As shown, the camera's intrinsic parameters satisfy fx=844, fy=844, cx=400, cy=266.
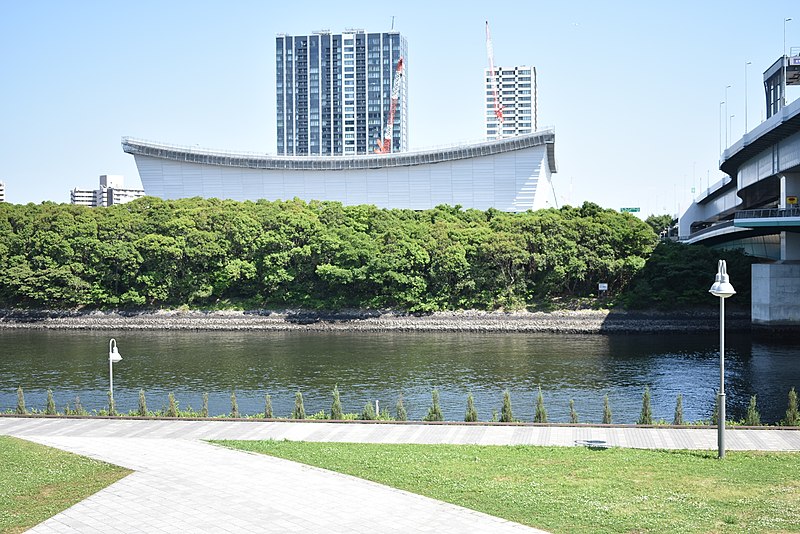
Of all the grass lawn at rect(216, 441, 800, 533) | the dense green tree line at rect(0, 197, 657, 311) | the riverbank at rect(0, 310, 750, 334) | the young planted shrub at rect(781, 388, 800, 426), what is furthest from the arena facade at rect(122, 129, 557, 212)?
the grass lawn at rect(216, 441, 800, 533)

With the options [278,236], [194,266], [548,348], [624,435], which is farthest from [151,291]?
[624,435]

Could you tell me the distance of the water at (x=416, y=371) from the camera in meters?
36.5

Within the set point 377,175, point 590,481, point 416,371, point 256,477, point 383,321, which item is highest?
point 377,175

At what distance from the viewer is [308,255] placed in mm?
78000

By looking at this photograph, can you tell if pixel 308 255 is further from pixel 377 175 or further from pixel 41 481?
pixel 41 481

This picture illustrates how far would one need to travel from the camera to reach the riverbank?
67.8 metres

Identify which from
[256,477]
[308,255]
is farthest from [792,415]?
[308,255]

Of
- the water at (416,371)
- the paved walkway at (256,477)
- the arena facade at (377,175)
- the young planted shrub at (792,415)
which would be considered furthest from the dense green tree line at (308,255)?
the paved walkway at (256,477)

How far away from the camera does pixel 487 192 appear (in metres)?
117

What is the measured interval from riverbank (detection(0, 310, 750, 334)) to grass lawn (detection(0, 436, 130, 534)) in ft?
169

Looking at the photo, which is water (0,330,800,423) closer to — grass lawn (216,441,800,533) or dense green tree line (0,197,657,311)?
dense green tree line (0,197,657,311)

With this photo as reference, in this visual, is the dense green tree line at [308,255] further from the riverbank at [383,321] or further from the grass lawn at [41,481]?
the grass lawn at [41,481]

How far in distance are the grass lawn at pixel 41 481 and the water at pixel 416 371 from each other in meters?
14.1

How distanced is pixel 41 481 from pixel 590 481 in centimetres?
1153
